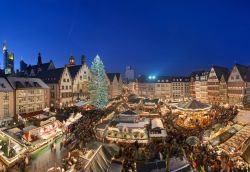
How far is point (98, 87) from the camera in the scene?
55.9m

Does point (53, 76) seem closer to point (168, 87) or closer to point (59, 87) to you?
point (59, 87)

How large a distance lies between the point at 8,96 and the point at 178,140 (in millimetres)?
32262

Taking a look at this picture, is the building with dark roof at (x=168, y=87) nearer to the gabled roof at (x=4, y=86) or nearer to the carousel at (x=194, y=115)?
the carousel at (x=194, y=115)

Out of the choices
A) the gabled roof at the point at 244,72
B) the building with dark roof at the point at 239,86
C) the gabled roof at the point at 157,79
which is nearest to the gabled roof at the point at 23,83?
the building with dark roof at the point at 239,86

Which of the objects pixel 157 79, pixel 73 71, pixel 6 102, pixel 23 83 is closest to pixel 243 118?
pixel 6 102

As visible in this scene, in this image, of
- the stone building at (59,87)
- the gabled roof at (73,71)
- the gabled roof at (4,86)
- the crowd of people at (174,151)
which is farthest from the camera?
the gabled roof at (73,71)

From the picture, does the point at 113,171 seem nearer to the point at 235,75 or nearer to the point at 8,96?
the point at 8,96

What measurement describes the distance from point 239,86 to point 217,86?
1066 cm

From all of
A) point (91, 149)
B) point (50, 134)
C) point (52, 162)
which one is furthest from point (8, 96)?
point (91, 149)

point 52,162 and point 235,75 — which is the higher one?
point 235,75

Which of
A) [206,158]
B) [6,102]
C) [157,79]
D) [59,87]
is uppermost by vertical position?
[157,79]

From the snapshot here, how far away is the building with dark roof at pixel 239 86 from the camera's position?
58531 mm

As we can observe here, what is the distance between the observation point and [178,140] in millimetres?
25984

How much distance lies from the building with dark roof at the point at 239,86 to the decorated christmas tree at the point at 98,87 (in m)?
34.2
